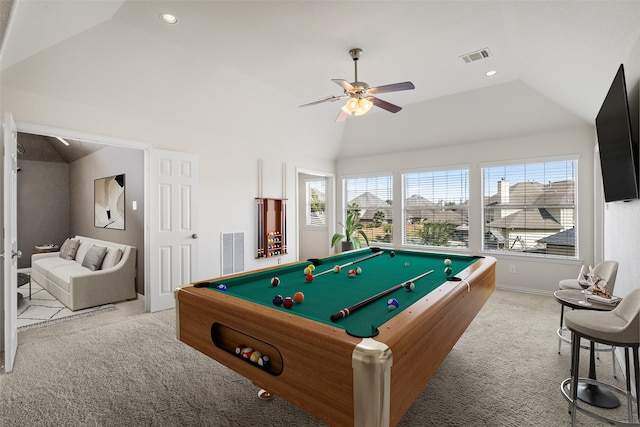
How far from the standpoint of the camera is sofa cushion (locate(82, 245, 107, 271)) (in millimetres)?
4387

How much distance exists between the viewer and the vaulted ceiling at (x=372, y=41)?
2.23 meters

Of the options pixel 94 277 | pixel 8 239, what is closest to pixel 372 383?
pixel 8 239

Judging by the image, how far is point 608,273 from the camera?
8.16 ft

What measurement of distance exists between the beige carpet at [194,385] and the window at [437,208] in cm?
251

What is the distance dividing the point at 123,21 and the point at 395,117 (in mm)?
3990

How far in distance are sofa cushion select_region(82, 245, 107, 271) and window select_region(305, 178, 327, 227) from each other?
4.37m

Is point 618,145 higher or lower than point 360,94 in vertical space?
lower

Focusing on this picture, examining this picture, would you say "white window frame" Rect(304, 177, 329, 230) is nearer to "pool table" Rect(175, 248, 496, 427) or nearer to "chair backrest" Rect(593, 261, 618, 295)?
"pool table" Rect(175, 248, 496, 427)

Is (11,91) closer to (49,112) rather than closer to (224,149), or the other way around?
(49,112)

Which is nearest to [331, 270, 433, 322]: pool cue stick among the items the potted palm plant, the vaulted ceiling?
the vaulted ceiling

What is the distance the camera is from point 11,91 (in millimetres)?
2795

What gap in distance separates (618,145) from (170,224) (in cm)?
448

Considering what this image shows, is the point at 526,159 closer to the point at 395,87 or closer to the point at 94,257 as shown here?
the point at 395,87

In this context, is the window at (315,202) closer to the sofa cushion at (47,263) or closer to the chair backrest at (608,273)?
the sofa cushion at (47,263)
